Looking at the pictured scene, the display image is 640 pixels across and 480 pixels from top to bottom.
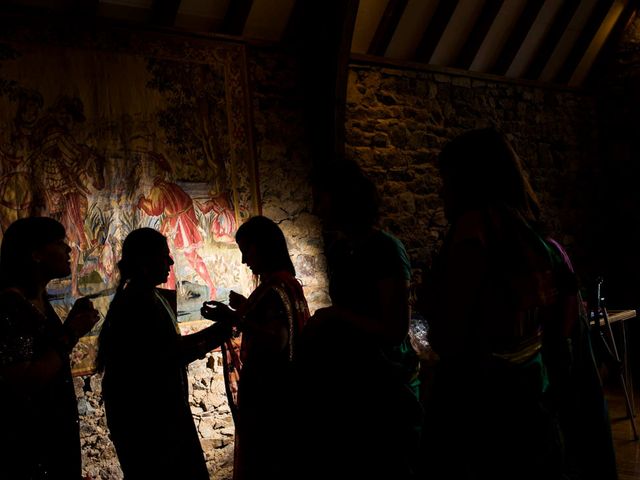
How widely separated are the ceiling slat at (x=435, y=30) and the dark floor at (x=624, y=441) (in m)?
A: 3.52

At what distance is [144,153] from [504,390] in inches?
129

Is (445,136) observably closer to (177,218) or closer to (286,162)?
(286,162)

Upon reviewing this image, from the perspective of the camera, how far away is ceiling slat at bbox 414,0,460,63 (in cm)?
510

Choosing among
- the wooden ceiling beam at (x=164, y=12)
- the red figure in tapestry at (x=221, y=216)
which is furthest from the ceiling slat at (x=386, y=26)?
the red figure in tapestry at (x=221, y=216)

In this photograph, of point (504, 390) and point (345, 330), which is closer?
point (504, 390)

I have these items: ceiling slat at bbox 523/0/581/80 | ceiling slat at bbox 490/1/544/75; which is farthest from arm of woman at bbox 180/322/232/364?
ceiling slat at bbox 523/0/581/80

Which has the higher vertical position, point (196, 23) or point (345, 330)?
point (196, 23)

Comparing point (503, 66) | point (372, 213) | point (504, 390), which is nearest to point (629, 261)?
point (503, 66)

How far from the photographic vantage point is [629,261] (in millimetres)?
6430

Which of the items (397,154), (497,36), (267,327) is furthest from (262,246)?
(497,36)

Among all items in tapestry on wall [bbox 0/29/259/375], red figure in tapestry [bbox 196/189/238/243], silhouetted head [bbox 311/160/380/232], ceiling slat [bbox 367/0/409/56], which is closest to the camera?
silhouetted head [bbox 311/160/380/232]

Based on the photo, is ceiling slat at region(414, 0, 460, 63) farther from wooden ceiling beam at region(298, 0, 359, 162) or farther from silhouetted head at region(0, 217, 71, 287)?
silhouetted head at region(0, 217, 71, 287)

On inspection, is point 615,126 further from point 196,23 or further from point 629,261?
point 196,23

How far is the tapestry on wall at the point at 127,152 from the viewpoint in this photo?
12.1 feet
